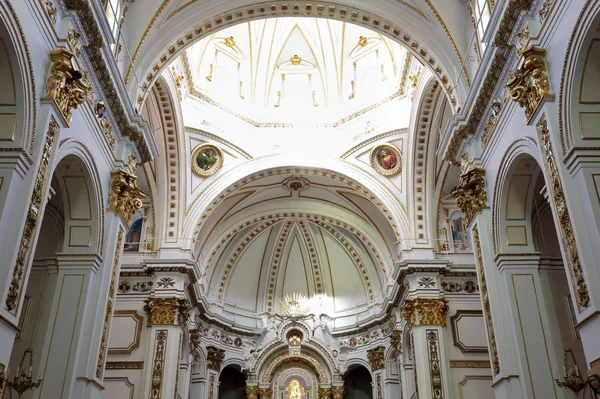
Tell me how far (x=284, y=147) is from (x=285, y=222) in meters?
4.26

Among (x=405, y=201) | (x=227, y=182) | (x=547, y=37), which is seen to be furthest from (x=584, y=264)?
(x=227, y=182)

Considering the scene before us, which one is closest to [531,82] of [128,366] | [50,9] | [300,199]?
[50,9]

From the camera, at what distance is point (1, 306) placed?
660 centimetres

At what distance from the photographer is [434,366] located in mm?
15711

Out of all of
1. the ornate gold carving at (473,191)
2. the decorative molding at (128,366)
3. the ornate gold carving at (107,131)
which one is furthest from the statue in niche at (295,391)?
the ornate gold carving at (107,131)

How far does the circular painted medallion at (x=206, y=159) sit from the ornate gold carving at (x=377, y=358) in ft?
27.2

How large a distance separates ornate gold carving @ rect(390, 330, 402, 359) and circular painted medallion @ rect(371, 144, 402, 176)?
5.00 m

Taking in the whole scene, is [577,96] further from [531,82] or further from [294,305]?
[294,305]

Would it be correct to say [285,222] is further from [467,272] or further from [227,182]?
[467,272]

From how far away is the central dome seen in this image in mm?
19734

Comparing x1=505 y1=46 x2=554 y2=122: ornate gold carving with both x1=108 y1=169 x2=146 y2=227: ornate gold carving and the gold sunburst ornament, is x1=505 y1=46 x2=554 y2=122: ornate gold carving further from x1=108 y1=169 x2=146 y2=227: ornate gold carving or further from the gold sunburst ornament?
the gold sunburst ornament

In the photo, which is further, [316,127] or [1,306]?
[316,127]

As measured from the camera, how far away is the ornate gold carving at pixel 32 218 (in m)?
6.95

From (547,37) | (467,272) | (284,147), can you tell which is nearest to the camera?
(547,37)
